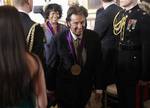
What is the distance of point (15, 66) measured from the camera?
191cm

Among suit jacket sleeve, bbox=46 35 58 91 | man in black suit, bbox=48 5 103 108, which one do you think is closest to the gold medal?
man in black suit, bbox=48 5 103 108

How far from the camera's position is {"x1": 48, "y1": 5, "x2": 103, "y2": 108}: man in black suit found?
3086 mm

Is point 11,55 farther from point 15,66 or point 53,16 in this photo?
point 53,16

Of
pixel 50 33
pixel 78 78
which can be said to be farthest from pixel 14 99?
pixel 50 33

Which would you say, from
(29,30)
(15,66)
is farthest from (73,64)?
(15,66)

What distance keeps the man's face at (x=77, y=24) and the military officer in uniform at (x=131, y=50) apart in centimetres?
54

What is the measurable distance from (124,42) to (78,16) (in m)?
0.59

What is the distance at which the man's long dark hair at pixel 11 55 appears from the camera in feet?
6.22

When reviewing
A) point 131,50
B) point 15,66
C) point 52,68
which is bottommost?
point 52,68

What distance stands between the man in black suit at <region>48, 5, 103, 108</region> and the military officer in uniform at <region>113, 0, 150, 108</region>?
1.31 feet

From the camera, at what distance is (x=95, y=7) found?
20.0ft

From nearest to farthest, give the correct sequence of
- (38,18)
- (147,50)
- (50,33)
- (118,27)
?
(147,50)
(118,27)
(50,33)
(38,18)

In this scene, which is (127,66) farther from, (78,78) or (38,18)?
(38,18)

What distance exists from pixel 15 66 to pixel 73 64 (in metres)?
1.20
